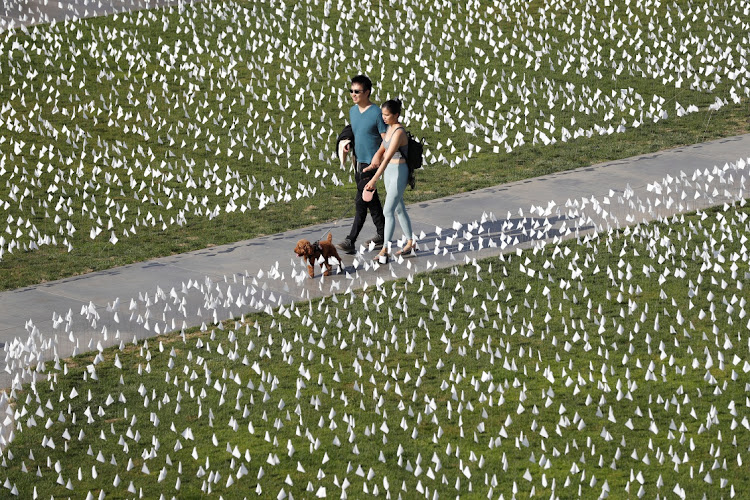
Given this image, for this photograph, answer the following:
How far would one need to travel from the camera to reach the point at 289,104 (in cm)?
2064

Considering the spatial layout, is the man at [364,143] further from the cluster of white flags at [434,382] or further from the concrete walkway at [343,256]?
the cluster of white flags at [434,382]

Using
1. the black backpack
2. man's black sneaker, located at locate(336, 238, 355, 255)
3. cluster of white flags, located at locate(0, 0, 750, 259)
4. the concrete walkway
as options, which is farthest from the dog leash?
the black backpack

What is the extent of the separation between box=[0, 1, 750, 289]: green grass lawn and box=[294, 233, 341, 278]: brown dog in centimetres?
210

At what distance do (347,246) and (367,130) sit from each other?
A: 125 cm

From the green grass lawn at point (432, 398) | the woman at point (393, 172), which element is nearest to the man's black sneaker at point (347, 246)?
the woman at point (393, 172)

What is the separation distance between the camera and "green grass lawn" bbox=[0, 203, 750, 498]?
346 inches

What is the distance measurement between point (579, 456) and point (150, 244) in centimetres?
720

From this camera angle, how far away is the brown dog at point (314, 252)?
42.3ft

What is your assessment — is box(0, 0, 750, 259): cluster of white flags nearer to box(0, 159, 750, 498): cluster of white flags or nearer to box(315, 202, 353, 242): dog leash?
box(315, 202, 353, 242): dog leash

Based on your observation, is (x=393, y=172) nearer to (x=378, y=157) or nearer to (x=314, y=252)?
(x=378, y=157)

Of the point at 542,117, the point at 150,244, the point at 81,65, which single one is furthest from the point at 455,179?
the point at 81,65

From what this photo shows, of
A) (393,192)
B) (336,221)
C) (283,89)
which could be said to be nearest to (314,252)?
(393,192)

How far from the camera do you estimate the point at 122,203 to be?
16.7 m

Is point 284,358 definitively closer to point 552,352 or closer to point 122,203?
point 552,352
